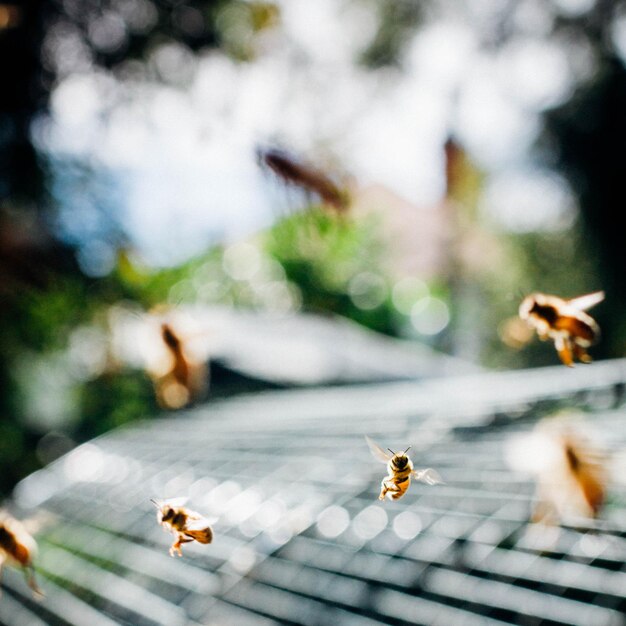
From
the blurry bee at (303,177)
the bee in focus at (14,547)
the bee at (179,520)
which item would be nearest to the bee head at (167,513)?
the bee at (179,520)

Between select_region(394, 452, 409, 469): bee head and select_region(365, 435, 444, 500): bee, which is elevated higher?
select_region(394, 452, 409, 469): bee head

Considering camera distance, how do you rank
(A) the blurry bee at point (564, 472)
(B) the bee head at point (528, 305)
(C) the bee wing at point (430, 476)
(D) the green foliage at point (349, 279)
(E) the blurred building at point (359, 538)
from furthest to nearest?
(D) the green foliage at point (349, 279), (E) the blurred building at point (359, 538), (A) the blurry bee at point (564, 472), (B) the bee head at point (528, 305), (C) the bee wing at point (430, 476)

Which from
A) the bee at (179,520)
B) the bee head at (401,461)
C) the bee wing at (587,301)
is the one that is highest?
the bee wing at (587,301)

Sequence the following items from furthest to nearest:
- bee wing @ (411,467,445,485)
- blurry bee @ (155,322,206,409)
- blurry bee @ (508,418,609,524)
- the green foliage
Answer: the green foliage
blurry bee @ (508,418,609,524)
blurry bee @ (155,322,206,409)
bee wing @ (411,467,445,485)

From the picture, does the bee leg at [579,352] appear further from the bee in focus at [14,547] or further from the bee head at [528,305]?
the bee in focus at [14,547]

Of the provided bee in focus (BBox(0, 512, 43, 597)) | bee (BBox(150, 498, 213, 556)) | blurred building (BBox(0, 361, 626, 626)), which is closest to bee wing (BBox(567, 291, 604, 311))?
bee (BBox(150, 498, 213, 556))

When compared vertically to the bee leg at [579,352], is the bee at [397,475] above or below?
below

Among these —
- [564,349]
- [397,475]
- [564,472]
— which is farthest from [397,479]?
[564,472]

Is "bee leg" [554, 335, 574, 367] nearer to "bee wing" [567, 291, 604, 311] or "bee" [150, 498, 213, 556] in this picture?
"bee wing" [567, 291, 604, 311]
